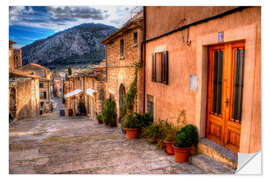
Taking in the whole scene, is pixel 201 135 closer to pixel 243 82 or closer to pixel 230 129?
pixel 230 129

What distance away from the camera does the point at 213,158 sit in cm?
378

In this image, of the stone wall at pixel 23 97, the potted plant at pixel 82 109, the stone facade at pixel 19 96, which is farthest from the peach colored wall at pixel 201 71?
the potted plant at pixel 82 109

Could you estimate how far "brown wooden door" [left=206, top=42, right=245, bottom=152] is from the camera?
3.46 meters

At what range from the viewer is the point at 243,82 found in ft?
11.0

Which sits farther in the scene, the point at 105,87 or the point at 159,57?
the point at 105,87

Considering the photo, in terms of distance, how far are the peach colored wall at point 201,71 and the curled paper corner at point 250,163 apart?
4.0 inches

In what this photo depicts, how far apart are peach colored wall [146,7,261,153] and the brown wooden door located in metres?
0.14

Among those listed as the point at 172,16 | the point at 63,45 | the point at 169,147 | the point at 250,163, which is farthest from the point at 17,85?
the point at 250,163

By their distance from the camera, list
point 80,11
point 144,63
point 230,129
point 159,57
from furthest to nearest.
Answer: point 144,63, point 159,57, point 80,11, point 230,129

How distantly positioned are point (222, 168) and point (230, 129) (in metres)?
0.69

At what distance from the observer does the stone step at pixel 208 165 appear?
3383 millimetres

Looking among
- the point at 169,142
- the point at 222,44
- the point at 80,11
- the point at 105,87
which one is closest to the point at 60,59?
the point at 105,87

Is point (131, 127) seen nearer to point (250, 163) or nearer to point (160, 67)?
point (160, 67)

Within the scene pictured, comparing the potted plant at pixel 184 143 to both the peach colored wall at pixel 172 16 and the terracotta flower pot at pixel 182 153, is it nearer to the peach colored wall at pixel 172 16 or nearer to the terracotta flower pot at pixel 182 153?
the terracotta flower pot at pixel 182 153
